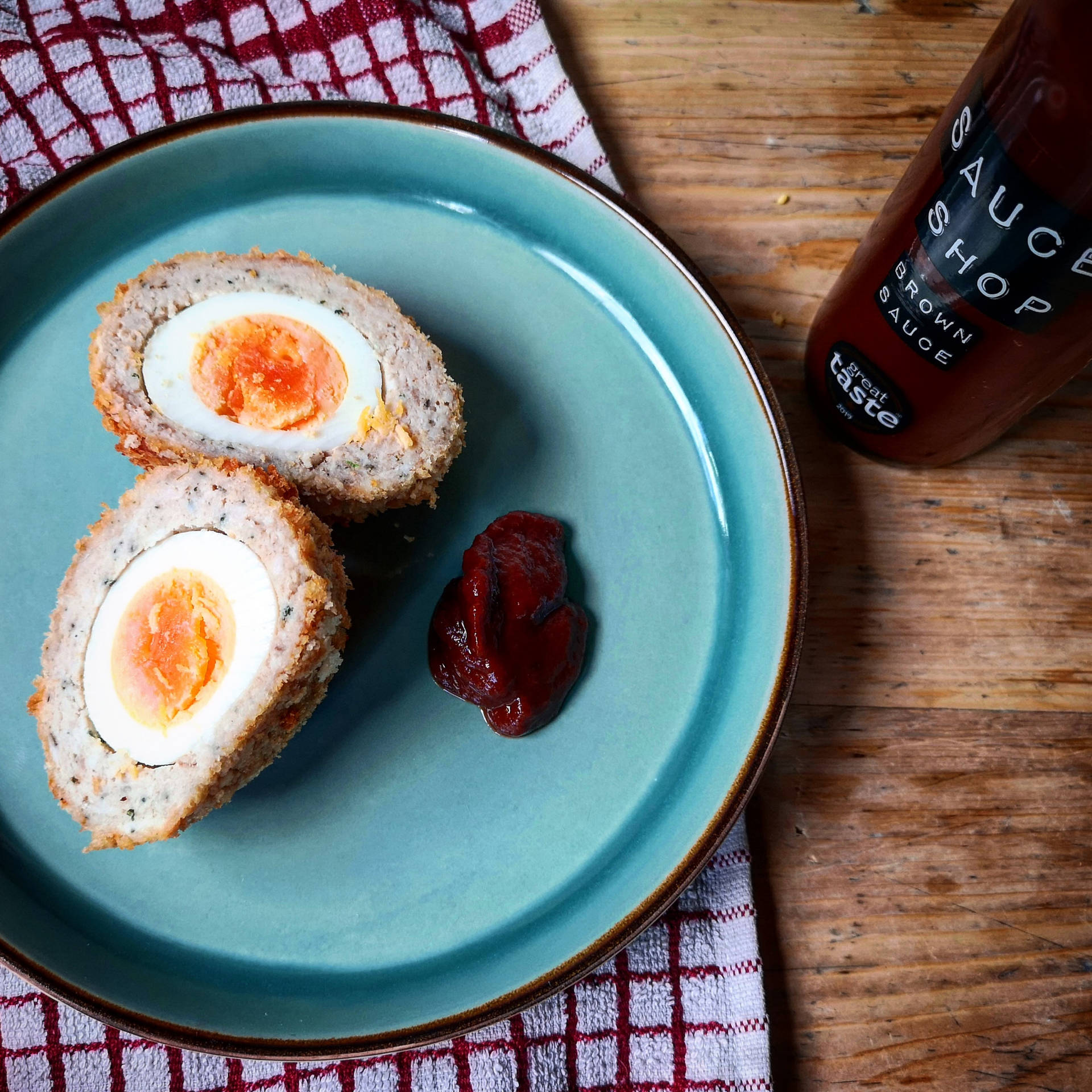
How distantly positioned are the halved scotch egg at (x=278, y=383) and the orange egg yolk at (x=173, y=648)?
1.02 ft

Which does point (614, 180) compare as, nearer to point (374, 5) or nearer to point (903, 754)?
point (374, 5)

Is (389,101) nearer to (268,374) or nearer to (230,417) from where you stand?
(268,374)

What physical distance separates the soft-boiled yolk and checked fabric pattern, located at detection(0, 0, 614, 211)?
0.83 m

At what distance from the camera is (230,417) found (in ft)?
6.46

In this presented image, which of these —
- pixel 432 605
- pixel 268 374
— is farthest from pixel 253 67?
pixel 432 605

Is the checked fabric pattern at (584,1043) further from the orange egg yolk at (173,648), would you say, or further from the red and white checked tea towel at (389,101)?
the orange egg yolk at (173,648)

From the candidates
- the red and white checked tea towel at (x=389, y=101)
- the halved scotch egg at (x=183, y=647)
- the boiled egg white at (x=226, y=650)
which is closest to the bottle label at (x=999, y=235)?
the red and white checked tea towel at (x=389, y=101)

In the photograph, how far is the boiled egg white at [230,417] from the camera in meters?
1.96

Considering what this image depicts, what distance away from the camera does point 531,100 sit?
2430 millimetres

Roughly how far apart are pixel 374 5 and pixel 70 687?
6.29ft

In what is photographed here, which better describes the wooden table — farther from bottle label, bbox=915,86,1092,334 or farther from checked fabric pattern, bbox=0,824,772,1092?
bottle label, bbox=915,86,1092,334

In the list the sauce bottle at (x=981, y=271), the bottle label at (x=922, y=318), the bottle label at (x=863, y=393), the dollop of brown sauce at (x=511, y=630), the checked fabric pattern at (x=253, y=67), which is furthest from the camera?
the checked fabric pattern at (x=253, y=67)

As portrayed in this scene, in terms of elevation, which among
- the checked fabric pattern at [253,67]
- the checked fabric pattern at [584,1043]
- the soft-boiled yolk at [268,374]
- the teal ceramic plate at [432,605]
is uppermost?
the checked fabric pattern at [253,67]

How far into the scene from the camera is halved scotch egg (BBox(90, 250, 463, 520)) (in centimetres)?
196
